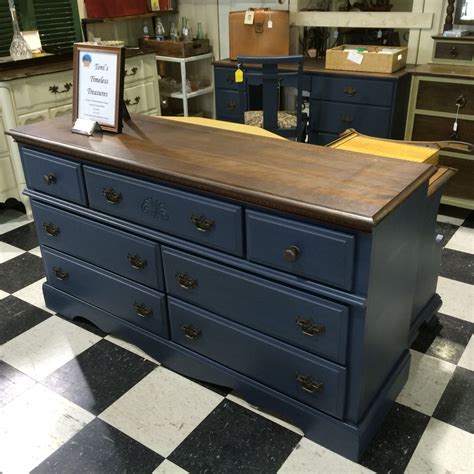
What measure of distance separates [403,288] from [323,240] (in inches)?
17.5

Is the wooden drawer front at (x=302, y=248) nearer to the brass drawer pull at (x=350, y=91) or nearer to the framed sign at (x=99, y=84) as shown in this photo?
the framed sign at (x=99, y=84)

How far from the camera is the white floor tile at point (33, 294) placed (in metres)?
2.52

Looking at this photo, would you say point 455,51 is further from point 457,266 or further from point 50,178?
point 50,178

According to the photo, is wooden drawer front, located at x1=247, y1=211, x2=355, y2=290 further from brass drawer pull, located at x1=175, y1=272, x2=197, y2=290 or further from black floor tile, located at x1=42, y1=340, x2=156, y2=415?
black floor tile, located at x1=42, y1=340, x2=156, y2=415

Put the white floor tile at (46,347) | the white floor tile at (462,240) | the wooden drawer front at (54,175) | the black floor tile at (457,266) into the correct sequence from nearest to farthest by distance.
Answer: the wooden drawer front at (54,175)
the white floor tile at (46,347)
the black floor tile at (457,266)
the white floor tile at (462,240)

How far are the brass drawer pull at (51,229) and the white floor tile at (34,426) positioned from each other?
0.62m

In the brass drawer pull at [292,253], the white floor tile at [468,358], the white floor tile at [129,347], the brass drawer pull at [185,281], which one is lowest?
the white floor tile at [468,358]

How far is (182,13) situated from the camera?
4.57 m

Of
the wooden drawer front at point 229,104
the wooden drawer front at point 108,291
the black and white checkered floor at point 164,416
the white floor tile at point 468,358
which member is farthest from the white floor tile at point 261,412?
the wooden drawer front at point 229,104

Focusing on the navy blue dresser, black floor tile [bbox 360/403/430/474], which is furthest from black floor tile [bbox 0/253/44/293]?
black floor tile [bbox 360/403/430/474]

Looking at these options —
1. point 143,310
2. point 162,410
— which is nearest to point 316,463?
point 162,410

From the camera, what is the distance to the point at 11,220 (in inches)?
136

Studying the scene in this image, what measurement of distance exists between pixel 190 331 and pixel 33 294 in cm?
109

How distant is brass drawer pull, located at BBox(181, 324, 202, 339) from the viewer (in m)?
1.88
